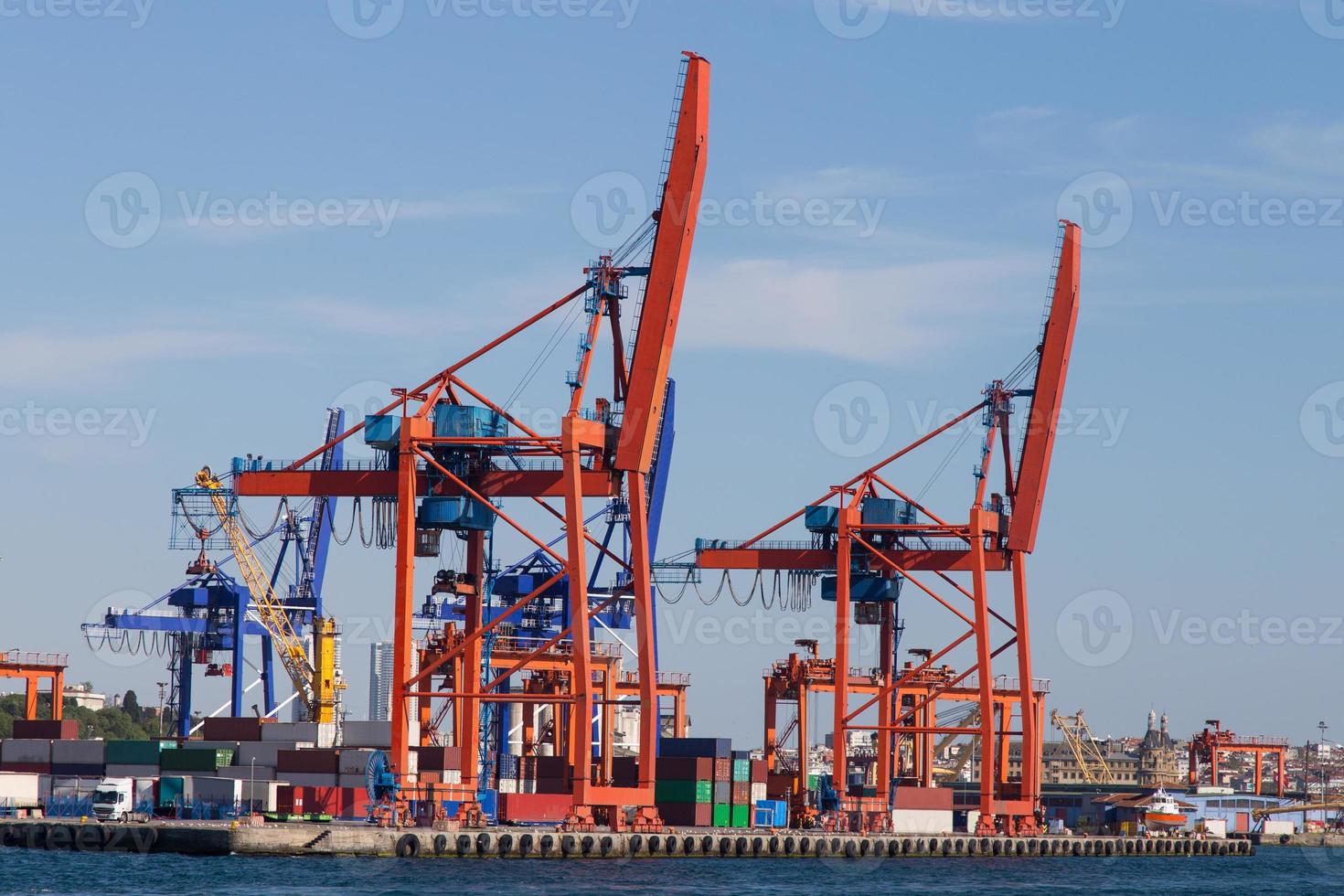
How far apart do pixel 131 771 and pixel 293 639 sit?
25222mm

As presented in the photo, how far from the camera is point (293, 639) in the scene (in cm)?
9425

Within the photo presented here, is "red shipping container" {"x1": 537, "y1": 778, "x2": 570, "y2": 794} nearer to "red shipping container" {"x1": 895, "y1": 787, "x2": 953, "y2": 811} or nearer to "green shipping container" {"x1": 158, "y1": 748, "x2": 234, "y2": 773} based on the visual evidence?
"green shipping container" {"x1": 158, "y1": 748, "x2": 234, "y2": 773}

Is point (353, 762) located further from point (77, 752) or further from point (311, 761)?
point (77, 752)

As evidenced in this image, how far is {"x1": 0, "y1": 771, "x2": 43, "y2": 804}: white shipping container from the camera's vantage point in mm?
68125

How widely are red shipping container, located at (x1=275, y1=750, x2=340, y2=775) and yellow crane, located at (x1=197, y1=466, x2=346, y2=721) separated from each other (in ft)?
75.8

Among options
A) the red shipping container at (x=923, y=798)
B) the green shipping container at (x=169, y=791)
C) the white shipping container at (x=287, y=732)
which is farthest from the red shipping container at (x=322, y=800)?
the red shipping container at (x=923, y=798)

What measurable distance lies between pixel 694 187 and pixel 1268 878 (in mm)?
36573

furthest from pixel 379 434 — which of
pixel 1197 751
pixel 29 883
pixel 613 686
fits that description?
pixel 1197 751

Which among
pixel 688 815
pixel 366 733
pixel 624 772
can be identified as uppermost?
pixel 366 733

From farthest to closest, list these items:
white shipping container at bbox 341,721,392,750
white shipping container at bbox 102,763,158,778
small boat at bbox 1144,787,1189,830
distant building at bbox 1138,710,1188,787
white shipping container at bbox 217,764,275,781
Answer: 1. distant building at bbox 1138,710,1188,787
2. small boat at bbox 1144,787,1189,830
3. white shipping container at bbox 341,721,392,750
4. white shipping container at bbox 102,763,158,778
5. white shipping container at bbox 217,764,275,781

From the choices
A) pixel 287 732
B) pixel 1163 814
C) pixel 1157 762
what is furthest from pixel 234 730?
pixel 1157 762

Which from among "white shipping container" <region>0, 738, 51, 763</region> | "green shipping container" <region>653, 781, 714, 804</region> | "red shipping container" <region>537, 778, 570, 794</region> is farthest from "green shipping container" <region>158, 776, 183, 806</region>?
"green shipping container" <region>653, 781, 714, 804</region>

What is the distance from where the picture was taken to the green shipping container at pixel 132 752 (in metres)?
69.0

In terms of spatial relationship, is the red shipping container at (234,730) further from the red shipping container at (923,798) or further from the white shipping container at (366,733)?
the red shipping container at (923,798)
